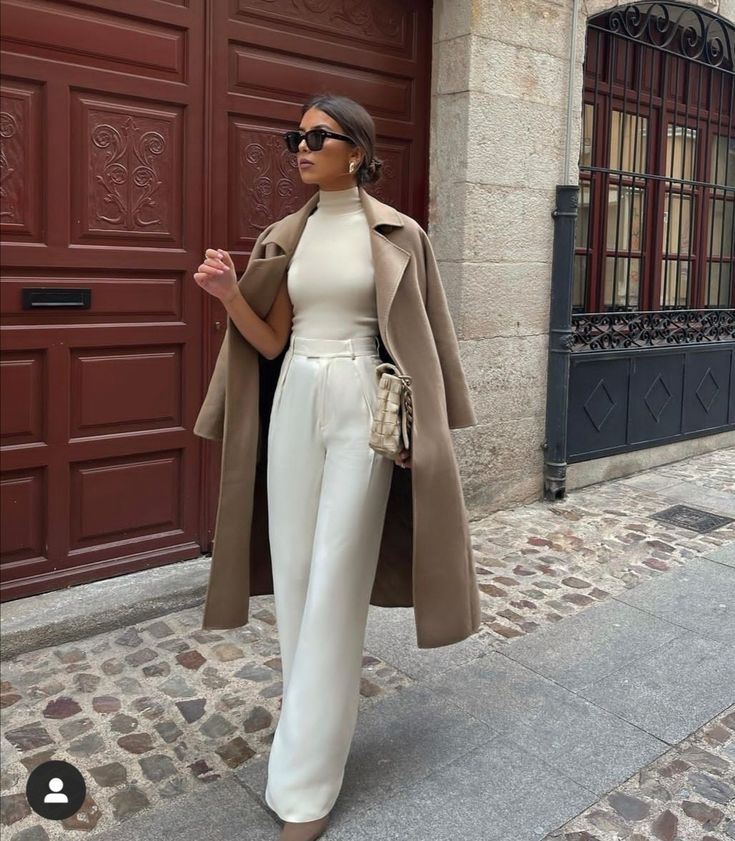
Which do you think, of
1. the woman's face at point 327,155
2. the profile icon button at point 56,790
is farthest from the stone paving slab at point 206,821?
the woman's face at point 327,155

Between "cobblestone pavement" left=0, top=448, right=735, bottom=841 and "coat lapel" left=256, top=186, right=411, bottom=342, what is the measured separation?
5.38ft

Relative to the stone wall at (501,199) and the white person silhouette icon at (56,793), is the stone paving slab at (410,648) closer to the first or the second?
the white person silhouette icon at (56,793)

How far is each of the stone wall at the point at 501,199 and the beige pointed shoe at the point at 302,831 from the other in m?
3.30

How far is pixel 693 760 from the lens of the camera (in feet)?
9.84

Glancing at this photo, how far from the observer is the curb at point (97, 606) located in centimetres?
380

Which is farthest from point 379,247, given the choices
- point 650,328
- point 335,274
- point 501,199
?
point 650,328

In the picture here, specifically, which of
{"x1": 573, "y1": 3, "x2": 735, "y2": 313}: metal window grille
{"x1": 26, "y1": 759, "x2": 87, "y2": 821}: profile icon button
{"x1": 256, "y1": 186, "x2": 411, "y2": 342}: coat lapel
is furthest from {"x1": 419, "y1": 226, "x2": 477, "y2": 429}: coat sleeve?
{"x1": 573, "y1": 3, "x2": 735, "y2": 313}: metal window grille

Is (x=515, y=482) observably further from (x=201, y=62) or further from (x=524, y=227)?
(x=201, y=62)

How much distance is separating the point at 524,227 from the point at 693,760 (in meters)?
3.69

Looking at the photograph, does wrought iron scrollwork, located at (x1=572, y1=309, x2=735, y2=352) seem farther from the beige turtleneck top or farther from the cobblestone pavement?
the beige turtleneck top

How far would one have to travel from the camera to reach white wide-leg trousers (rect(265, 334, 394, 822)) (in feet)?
8.30

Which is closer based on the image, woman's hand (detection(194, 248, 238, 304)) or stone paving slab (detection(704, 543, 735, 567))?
woman's hand (detection(194, 248, 238, 304))

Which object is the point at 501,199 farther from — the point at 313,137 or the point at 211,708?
the point at 211,708

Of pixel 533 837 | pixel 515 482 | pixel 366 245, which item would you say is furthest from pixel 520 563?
pixel 366 245
